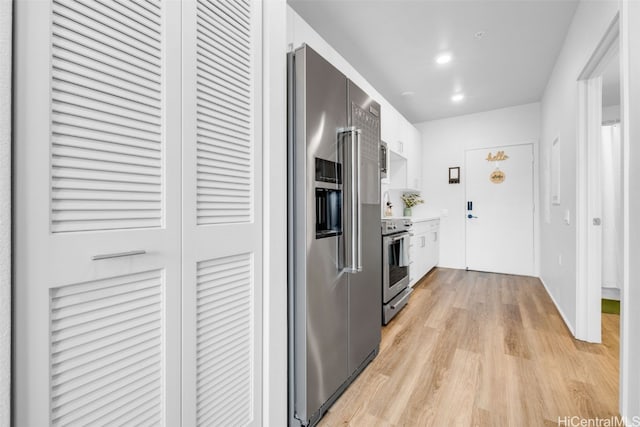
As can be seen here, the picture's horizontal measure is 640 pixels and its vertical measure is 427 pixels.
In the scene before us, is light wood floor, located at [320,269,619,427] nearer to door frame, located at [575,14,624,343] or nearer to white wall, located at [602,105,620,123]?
door frame, located at [575,14,624,343]

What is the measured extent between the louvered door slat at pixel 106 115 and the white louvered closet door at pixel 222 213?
0.10m

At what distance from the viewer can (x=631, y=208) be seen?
1407 mm

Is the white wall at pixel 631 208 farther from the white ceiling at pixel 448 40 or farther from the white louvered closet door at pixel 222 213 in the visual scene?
the white louvered closet door at pixel 222 213

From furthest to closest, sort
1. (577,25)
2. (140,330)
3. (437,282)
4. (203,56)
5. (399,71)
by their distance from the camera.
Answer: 1. (437,282)
2. (399,71)
3. (577,25)
4. (203,56)
5. (140,330)

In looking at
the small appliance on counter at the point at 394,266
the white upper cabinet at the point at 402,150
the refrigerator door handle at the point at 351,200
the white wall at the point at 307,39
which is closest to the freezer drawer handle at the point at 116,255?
the refrigerator door handle at the point at 351,200

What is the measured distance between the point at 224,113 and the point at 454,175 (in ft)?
15.8

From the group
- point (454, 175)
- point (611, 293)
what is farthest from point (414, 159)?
point (611, 293)

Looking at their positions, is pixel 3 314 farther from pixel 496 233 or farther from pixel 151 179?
pixel 496 233

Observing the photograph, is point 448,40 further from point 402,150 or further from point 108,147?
point 108,147

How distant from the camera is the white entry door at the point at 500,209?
4.49 m

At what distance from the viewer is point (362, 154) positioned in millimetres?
1875

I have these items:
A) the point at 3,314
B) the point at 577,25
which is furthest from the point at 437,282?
the point at 3,314

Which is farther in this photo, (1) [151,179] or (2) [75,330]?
(1) [151,179]

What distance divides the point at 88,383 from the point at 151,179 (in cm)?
53
